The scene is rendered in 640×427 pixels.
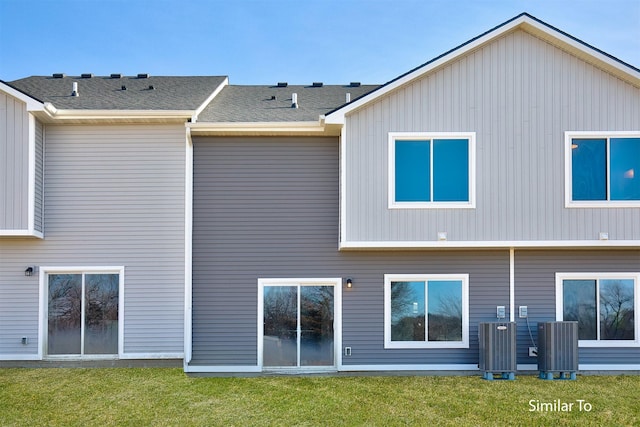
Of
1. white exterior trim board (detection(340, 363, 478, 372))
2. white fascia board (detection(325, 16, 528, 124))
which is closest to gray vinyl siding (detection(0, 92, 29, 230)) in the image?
white fascia board (detection(325, 16, 528, 124))

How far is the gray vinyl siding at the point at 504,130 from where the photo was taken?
898 cm

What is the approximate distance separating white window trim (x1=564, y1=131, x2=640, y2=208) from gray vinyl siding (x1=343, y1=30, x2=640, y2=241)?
A: 85 millimetres

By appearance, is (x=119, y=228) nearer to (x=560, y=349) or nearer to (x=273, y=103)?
(x=273, y=103)

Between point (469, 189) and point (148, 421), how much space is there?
639cm

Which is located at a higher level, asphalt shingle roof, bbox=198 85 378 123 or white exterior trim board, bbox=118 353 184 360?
asphalt shingle roof, bbox=198 85 378 123

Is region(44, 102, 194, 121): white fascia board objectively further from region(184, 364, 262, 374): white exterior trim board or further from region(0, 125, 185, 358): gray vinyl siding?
region(184, 364, 262, 374): white exterior trim board

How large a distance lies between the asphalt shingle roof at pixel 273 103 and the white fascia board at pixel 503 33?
1.30 meters

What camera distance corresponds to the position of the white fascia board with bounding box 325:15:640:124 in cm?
889

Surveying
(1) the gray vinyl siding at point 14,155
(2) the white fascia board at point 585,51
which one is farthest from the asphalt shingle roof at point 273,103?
(2) the white fascia board at point 585,51

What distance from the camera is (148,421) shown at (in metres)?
6.86

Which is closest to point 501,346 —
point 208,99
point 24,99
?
point 208,99

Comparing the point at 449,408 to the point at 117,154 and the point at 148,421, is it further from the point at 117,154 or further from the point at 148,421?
the point at 117,154

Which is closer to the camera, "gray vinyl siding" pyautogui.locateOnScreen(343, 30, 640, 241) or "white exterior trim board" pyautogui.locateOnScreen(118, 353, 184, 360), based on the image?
"gray vinyl siding" pyautogui.locateOnScreen(343, 30, 640, 241)

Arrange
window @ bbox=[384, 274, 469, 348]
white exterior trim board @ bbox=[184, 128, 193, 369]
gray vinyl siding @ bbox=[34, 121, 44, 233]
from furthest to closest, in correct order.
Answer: gray vinyl siding @ bbox=[34, 121, 44, 233]
window @ bbox=[384, 274, 469, 348]
white exterior trim board @ bbox=[184, 128, 193, 369]
